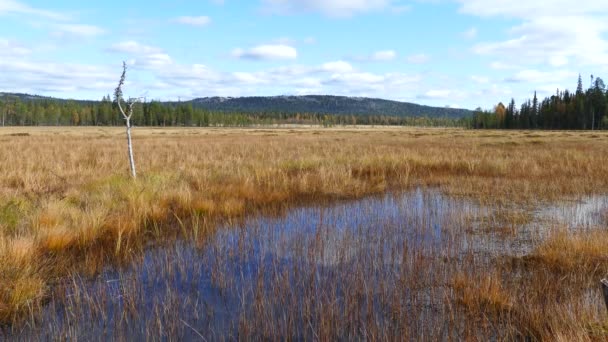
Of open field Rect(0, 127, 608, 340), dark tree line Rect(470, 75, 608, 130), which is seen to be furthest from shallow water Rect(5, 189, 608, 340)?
dark tree line Rect(470, 75, 608, 130)

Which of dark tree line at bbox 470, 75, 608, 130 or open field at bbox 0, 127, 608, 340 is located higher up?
dark tree line at bbox 470, 75, 608, 130

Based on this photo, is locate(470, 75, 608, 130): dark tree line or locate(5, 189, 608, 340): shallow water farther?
locate(470, 75, 608, 130): dark tree line

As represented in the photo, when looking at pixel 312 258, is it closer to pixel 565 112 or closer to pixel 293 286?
pixel 293 286

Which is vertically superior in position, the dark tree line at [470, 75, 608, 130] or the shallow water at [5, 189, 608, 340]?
the dark tree line at [470, 75, 608, 130]

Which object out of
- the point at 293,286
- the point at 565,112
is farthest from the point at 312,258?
the point at 565,112

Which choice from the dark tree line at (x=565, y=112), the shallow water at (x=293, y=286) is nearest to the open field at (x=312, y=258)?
the shallow water at (x=293, y=286)

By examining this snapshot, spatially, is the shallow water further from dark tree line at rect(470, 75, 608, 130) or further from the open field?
dark tree line at rect(470, 75, 608, 130)

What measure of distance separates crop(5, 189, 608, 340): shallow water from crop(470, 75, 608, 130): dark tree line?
90507 millimetres

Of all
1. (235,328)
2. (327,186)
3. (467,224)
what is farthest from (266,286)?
(327,186)

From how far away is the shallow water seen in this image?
390 cm

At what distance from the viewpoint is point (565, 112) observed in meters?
85.8

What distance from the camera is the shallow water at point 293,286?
3.90 metres

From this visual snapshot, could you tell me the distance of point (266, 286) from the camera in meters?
4.89

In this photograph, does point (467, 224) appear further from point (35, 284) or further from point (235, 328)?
point (35, 284)
